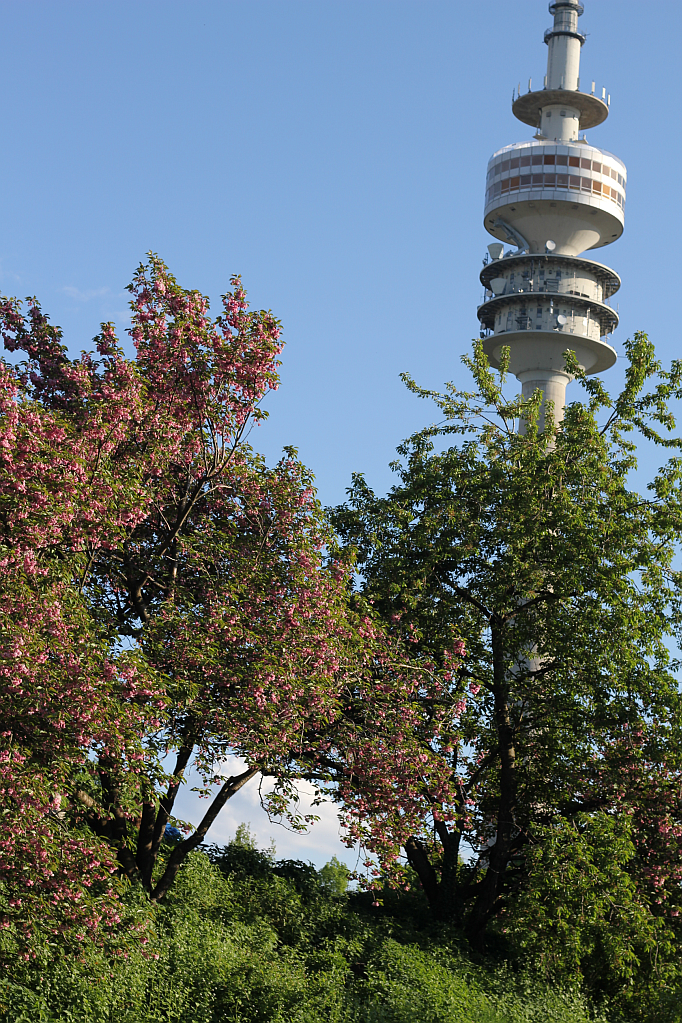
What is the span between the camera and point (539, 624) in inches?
859

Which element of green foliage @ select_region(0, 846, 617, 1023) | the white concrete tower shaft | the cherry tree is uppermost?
the white concrete tower shaft

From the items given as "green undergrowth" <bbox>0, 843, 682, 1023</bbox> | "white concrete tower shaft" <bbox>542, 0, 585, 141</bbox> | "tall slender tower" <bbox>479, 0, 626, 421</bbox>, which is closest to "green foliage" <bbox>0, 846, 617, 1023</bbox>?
"green undergrowth" <bbox>0, 843, 682, 1023</bbox>

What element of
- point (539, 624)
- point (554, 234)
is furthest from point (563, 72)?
point (539, 624)

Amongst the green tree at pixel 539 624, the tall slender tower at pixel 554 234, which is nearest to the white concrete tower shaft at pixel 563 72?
the tall slender tower at pixel 554 234

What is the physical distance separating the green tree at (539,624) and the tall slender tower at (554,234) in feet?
97.5

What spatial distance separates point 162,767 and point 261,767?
7.83 ft

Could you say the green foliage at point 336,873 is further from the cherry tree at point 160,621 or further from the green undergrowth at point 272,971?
the cherry tree at point 160,621

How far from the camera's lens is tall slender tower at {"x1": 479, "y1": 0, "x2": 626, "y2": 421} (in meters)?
52.9

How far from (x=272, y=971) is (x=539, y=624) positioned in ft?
27.6

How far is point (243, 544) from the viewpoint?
746 inches

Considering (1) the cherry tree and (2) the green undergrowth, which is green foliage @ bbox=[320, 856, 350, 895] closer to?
(2) the green undergrowth

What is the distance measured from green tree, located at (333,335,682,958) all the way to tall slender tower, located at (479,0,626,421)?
2970cm

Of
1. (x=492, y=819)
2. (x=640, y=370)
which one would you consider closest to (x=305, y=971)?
(x=492, y=819)

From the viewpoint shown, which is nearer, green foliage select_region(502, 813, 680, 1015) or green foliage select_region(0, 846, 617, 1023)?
green foliage select_region(0, 846, 617, 1023)
